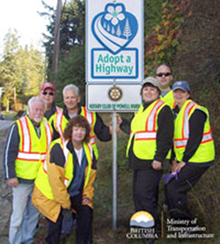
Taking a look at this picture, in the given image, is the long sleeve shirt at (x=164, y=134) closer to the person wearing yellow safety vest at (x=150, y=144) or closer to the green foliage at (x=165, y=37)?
the person wearing yellow safety vest at (x=150, y=144)

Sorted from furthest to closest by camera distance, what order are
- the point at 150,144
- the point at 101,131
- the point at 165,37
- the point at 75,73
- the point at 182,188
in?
the point at 75,73, the point at 165,37, the point at 101,131, the point at 182,188, the point at 150,144

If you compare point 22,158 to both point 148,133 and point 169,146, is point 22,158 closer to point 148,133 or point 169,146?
point 148,133

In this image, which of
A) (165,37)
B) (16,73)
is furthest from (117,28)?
(16,73)

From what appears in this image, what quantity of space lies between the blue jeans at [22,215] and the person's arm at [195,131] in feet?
6.14

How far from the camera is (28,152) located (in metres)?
4.39

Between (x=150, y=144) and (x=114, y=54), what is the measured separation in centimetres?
139

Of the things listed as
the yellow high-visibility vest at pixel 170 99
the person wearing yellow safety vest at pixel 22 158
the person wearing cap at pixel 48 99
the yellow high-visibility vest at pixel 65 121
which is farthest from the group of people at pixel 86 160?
the person wearing cap at pixel 48 99

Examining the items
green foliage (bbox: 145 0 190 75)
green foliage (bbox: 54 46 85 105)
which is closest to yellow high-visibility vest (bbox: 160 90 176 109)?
green foliage (bbox: 145 0 190 75)

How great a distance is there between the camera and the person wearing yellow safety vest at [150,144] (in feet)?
13.5

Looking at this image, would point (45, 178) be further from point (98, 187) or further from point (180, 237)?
point (98, 187)

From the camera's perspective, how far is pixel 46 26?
87.8 feet

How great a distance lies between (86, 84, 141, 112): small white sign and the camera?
4.93 metres

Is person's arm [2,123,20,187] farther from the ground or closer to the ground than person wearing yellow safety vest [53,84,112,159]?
closer to the ground

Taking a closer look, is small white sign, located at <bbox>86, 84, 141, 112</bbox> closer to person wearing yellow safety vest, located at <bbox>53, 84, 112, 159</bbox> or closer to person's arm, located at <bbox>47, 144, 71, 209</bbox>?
person wearing yellow safety vest, located at <bbox>53, 84, 112, 159</bbox>
